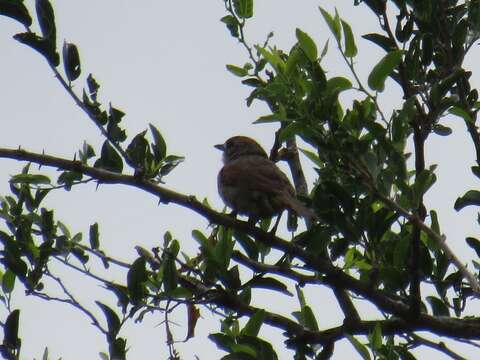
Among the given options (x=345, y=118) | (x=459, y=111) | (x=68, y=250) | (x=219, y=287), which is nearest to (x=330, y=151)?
(x=345, y=118)

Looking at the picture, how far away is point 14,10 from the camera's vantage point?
348 centimetres

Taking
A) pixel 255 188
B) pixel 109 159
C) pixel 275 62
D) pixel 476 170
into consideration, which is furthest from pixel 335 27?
pixel 255 188

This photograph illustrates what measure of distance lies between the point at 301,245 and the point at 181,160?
2.26 feet

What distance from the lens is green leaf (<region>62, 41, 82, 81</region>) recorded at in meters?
3.61

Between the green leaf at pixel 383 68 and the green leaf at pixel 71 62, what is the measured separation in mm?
1204

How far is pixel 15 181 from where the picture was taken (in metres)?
4.20

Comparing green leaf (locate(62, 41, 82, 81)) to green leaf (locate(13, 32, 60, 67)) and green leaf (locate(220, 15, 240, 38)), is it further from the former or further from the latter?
green leaf (locate(220, 15, 240, 38))

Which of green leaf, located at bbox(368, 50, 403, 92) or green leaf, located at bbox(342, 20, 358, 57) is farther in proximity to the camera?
green leaf, located at bbox(342, 20, 358, 57)

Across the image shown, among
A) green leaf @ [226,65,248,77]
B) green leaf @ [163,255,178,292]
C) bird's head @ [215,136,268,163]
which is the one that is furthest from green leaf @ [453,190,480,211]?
bird's head @ [215,136,268,163]

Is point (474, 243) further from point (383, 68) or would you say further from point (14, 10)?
point (14, 10)

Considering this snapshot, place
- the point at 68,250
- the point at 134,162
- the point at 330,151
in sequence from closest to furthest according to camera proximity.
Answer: the point at 330,151, the point at 134,162, the point at 68,250

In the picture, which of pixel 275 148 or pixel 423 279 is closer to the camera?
pixel 423 279

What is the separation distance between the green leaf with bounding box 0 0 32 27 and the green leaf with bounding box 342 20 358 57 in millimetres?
1304

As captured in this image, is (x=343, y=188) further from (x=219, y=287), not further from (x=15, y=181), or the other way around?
(x=15, y=181)
